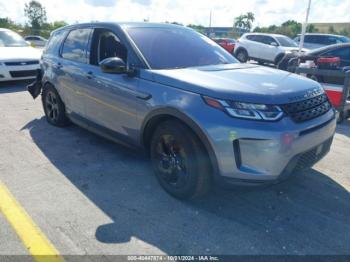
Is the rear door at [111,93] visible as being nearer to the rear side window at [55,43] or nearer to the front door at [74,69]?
the front door at [74,69]

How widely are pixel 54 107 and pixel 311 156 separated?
4196 mm

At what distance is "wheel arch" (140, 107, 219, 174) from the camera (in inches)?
116

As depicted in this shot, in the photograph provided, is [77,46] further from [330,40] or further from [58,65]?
[330,40]

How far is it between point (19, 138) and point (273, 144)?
4131mm

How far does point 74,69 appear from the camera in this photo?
4688mm

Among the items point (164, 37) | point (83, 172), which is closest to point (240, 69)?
point (164, 37)

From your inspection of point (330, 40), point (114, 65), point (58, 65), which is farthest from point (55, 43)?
point (330, 40)

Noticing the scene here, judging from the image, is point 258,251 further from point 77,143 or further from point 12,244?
point 77,143

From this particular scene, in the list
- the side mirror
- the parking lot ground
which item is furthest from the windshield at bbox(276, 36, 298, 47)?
the side mirror

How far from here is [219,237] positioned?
286 cm

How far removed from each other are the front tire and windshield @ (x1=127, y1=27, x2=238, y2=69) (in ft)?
A: 2.59

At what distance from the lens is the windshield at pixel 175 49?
3.74 metres

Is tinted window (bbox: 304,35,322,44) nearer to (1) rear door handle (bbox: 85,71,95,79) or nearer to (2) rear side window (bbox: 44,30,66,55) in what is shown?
(2) rear side window (bbox: 44,30,66,55)

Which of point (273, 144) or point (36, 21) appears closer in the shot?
point (273, 144)
